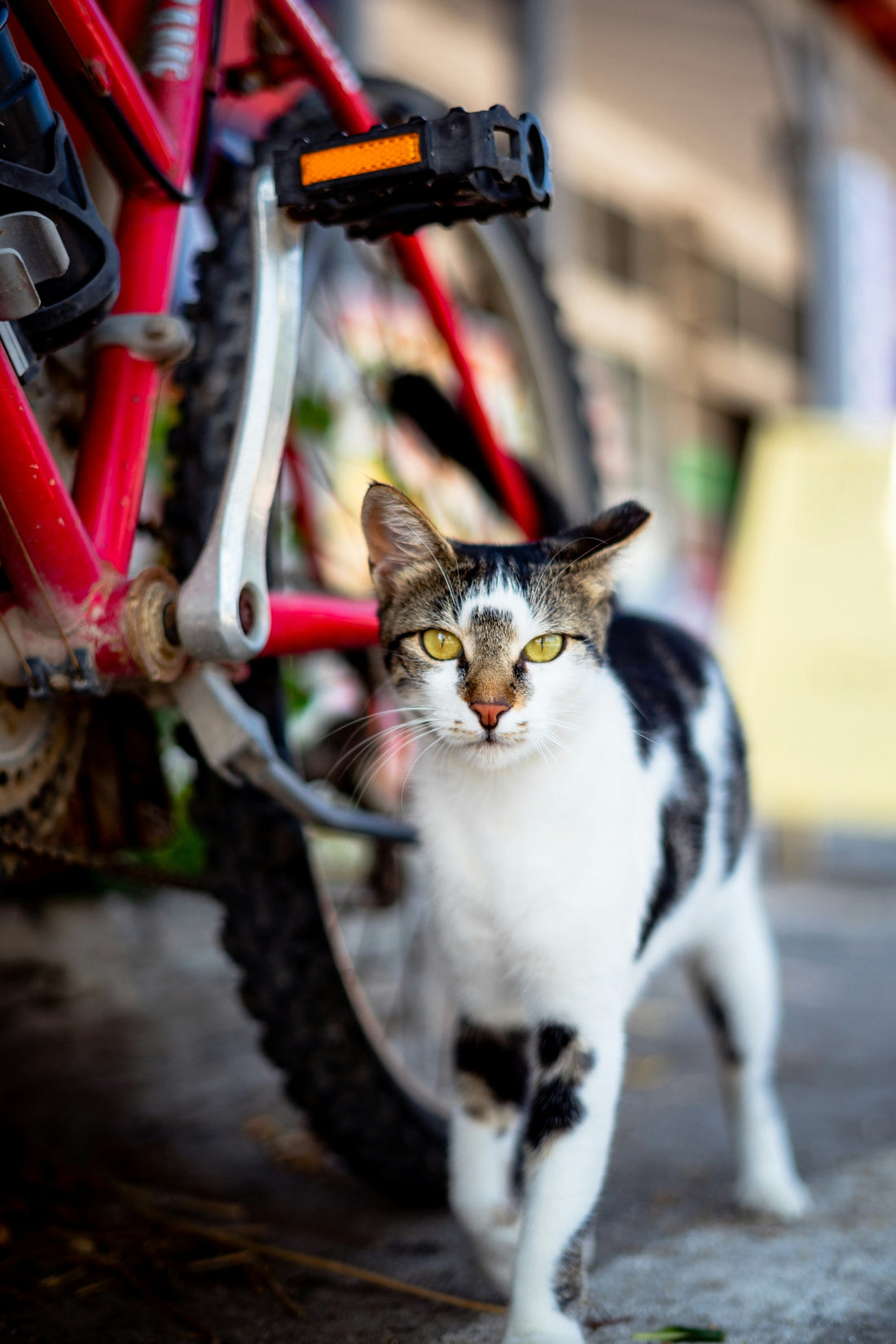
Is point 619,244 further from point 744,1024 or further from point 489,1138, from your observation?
point 489,1138

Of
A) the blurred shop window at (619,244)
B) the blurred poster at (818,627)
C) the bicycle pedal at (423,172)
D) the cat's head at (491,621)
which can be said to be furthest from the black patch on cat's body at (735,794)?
the blurred shop window at (619,244)

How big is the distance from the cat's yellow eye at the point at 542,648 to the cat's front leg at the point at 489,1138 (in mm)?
357

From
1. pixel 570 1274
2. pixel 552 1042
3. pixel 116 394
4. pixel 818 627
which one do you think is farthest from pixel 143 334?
pixel 818 627

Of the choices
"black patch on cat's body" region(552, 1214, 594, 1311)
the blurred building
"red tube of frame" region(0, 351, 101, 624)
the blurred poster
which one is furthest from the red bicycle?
the blurred building

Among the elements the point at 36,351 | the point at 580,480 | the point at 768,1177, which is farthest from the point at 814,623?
the point at 36,351

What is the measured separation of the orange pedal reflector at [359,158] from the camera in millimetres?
958

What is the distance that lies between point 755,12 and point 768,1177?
188 inches

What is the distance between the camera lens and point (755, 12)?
475 cm

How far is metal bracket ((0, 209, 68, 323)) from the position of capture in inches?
35.6

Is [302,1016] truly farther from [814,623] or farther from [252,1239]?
[814,623]

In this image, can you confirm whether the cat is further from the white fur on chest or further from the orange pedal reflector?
the orange pedal reflector

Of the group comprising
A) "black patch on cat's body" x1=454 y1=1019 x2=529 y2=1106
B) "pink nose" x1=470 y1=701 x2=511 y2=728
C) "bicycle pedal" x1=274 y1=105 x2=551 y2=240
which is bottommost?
"black patch on cat's body" x1=454 y1=1019 x2=529 y2=1106

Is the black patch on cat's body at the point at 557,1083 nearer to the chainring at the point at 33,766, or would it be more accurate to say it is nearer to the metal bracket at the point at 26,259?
the chainring at the point at 33,766

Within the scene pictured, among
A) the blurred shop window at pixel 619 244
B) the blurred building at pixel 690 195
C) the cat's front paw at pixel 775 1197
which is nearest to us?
the cat's front paw at pixel 775 1197
